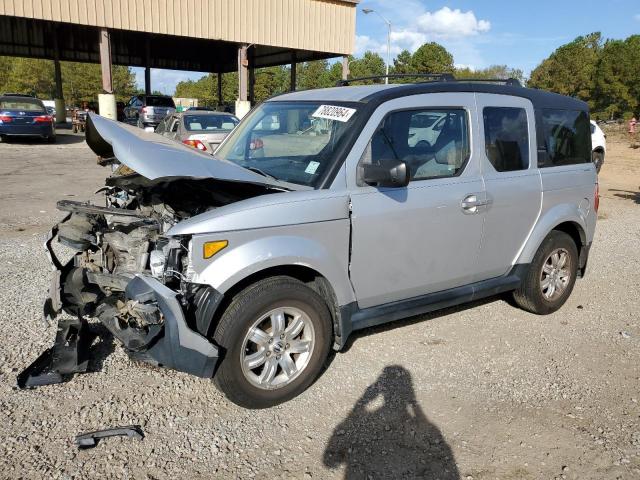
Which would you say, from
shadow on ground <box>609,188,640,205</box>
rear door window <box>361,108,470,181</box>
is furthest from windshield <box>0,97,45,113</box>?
rear door window <box>361,108,470,181</box>

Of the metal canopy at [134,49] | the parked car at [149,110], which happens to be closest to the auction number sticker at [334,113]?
the parked car at [149,110]

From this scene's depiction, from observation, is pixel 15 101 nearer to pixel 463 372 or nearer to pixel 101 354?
pixel 101 354

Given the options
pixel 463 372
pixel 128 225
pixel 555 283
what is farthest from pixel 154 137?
pixel 555 283

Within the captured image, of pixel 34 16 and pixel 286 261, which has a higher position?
pixel 34 16

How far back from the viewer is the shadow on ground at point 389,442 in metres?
A: 2.87

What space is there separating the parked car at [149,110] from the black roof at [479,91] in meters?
20.4

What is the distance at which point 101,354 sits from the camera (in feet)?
12.9

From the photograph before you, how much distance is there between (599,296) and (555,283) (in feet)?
3.21

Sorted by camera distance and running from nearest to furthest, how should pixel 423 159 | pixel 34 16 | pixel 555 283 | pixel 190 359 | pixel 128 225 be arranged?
pixel 190 359 → pixel 128 225 → pixel 423 159 → pixel 555 283 → pixel 34 16

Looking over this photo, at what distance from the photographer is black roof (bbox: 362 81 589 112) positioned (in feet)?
12.2

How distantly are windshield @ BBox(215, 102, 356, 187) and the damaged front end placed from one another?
40 cm

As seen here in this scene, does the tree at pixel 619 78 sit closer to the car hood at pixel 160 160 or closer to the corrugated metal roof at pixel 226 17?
the corrugated metal roof at pixel 226 17

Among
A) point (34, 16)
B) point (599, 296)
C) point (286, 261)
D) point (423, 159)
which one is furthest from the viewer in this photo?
point (34, 16)

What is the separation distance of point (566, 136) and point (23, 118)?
20.6m
